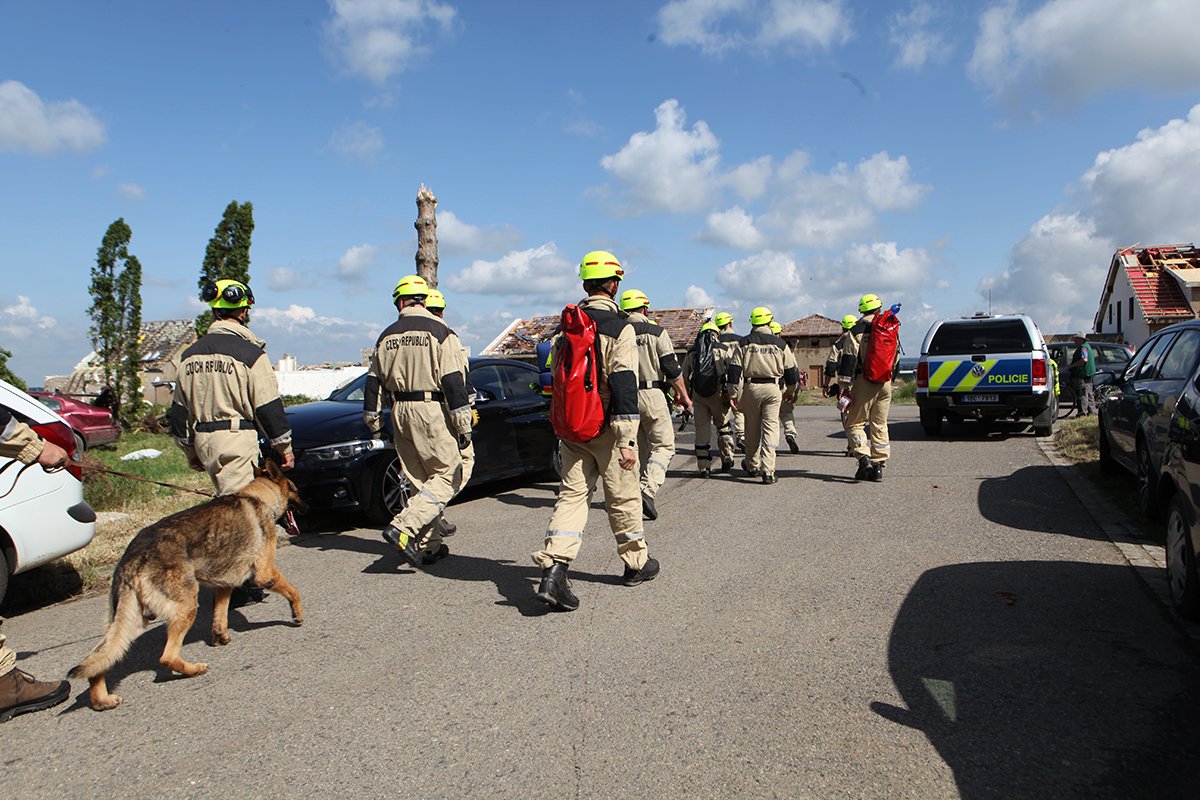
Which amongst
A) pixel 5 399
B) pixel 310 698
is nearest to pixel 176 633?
pixel 310 698

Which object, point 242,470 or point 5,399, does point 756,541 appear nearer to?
point 242,470

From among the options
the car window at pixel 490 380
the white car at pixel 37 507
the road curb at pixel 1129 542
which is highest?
the car window at pixel 490 380

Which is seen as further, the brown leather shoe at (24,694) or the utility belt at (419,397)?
the utility belt at (419,397)

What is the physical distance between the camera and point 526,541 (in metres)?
7.09

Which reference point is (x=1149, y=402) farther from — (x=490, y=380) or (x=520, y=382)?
(x=490, y=380)

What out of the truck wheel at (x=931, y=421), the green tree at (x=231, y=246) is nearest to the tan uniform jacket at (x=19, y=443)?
the truck wheel at (x=931, y=421)

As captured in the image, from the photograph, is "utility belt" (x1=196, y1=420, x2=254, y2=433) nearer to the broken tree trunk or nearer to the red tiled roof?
the broken tree trunk

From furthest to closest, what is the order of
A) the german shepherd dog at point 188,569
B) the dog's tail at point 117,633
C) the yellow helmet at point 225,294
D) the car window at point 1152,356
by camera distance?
the car window at point 1152,356
the yellow helmet at point 225,294
the german shepherd dog at point 188,569
the dog's tail at point 117,633

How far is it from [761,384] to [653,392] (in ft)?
7.19

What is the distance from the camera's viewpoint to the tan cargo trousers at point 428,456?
610 cm

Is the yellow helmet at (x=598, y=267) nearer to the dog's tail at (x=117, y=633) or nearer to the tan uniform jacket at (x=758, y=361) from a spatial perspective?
the dog's tail at (x=117, y=633)

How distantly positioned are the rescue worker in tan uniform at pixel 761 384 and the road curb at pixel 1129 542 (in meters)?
3.15

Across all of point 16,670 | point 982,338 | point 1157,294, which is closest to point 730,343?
point 982,338

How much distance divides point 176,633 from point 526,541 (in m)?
3.32
